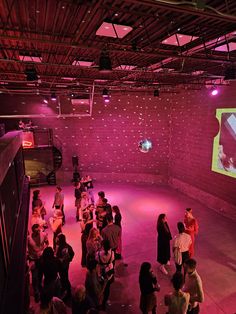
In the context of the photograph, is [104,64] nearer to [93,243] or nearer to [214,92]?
[93,243]

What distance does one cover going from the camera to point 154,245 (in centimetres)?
736

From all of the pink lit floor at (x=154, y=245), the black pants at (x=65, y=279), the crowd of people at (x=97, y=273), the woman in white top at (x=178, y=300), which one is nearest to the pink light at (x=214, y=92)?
the pink lit floor at (x=154, y=245)

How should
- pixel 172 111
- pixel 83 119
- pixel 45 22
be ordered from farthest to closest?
pixel 83 119, pixel 172 111, pixel 45 22

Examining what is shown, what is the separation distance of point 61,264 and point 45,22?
4.46m

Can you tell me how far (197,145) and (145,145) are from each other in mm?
3294

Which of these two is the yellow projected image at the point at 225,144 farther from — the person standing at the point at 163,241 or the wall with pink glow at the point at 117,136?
the person standing at the point at 163,241

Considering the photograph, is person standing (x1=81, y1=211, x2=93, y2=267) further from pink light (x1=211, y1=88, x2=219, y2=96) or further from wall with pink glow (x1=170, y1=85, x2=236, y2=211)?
pink light (x1=211, y1=88, x2=219, y2=96)

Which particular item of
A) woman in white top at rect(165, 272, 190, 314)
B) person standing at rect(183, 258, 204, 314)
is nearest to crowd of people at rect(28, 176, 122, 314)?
woman in white top at rect(165, 272, 190, 314)

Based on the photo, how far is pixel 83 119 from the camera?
46.1ft

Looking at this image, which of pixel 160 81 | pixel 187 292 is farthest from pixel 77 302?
pixel 160 81

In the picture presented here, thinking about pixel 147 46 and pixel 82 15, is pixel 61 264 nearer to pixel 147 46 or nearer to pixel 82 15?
pixel 82 15

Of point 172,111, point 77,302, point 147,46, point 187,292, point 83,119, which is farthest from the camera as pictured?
point 83,119

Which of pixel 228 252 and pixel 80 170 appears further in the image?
pixel 80 170

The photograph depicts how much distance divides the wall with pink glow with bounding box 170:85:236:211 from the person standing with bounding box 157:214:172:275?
4.49 meters
